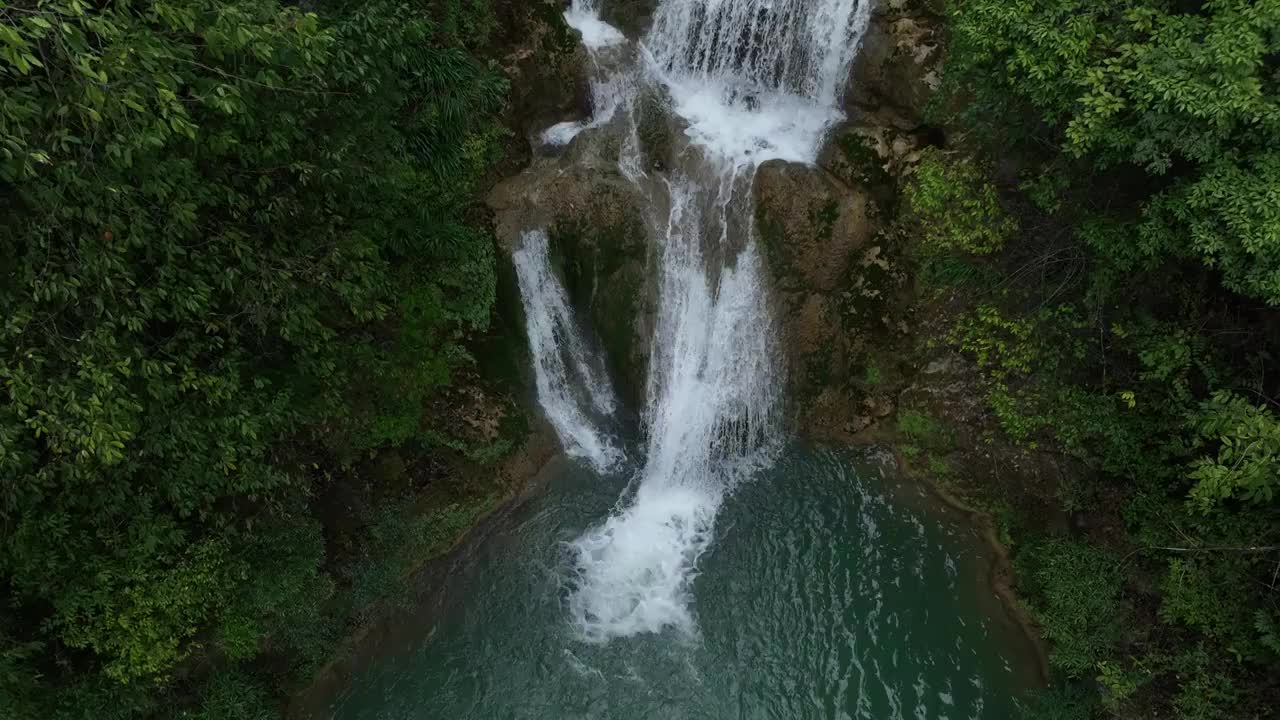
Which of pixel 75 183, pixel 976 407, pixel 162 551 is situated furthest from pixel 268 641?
pixel 976 407

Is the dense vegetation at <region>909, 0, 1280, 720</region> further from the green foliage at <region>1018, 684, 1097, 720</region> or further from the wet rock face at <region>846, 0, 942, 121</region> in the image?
the wet rock face at <region>846, 0, 942, 121</region>

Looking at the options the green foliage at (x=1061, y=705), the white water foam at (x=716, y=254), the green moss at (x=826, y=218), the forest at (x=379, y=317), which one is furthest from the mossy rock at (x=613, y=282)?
the green foliage at (x=1061, y=705)

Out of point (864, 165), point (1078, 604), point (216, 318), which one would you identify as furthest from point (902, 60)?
point (216, 318)

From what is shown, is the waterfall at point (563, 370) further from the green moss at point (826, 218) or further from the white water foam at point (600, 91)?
the green moss at point (826, 218)

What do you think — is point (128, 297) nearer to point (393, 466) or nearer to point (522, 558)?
point (393, 466)

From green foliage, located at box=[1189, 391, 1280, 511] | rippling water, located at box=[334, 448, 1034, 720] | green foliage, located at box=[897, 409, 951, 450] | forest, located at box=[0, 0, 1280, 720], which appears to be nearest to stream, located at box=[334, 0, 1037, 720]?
rippling water, located at box=[334, 448, 1034, 720]

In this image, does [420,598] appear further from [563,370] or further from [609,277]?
[609,277]
